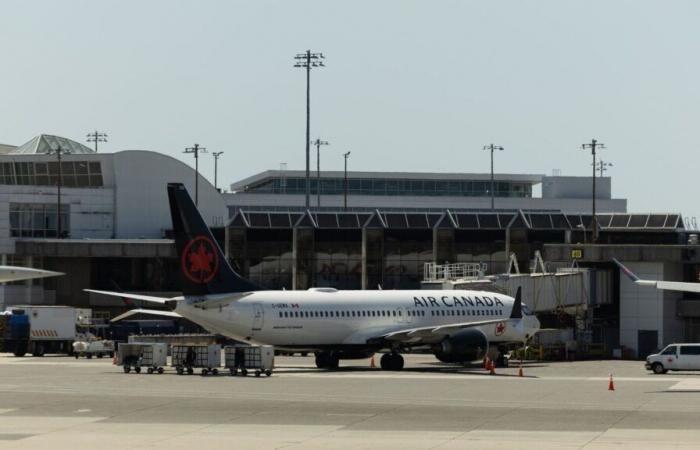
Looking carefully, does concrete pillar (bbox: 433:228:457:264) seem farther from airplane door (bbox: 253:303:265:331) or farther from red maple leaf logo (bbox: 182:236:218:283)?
red maple leaf logo (bbox: 182:236:218:283)

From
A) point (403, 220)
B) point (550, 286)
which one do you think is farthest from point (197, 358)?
point (403, 220)

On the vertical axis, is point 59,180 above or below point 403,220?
above

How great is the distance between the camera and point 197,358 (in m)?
69.3

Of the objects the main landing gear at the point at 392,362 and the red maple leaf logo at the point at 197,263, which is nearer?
the red maple leaf logo at the point at 197,263

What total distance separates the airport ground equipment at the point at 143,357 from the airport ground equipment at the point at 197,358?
3.69 ft

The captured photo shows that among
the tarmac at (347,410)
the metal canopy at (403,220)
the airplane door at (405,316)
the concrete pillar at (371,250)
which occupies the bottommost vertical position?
the tarmac at (347,410)

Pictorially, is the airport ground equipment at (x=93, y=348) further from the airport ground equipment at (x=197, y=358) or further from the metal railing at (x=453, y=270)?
the metal railing at (x=453, y=270)

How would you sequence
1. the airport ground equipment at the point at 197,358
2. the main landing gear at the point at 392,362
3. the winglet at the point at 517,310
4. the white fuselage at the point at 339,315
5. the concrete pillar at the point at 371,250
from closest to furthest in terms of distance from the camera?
1. the airport ground equipment at the point at 197,358
2. the white fuselage at the point at 339,315
3. the main landing gear at the point at 392,362
4. the winglet at the point at 517,310
5. the concrete pillar at the point at 371,250

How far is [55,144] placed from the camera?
476ft

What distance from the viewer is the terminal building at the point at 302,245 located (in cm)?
9688

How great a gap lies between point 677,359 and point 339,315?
17.6 metres

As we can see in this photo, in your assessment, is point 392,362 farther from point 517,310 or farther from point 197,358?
point 197,358

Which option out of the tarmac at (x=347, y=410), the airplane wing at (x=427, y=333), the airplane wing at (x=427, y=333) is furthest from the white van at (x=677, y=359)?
the airplane wing at (x=427, y=333)

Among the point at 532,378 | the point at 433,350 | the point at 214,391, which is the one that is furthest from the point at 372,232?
the point at 214,391
